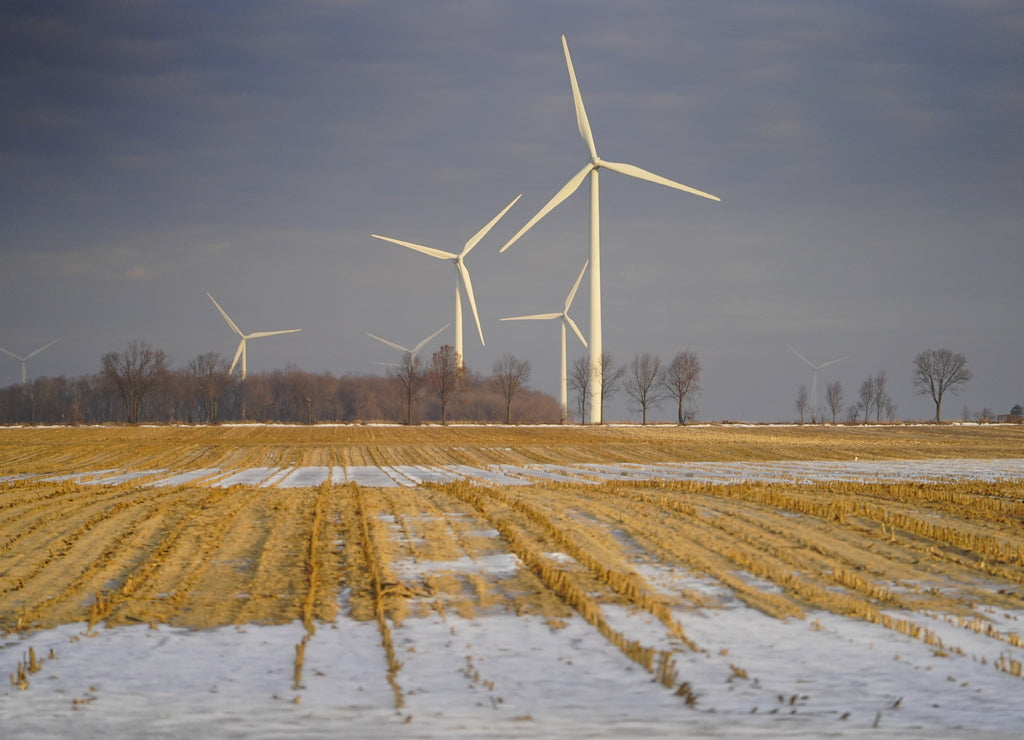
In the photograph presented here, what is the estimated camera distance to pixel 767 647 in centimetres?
1035

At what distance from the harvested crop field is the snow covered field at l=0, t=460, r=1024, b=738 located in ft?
0.11

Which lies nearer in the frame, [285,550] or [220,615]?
[220,615]

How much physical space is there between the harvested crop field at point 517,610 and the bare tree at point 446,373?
8722 centimetres

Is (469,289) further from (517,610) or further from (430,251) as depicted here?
(517,610)

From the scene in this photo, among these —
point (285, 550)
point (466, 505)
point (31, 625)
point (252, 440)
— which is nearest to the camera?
point (31, 625)

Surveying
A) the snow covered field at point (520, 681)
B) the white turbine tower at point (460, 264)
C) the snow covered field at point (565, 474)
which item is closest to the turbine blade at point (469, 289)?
the white turbine tower at point (460, 264)

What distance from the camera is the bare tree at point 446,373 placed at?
371ft

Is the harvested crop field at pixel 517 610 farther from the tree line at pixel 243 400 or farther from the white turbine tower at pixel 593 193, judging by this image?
the tree line at pixel 243 400

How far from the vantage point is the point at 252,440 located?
70062mm

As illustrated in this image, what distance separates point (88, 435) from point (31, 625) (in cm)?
7165

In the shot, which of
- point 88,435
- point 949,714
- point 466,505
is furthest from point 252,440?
point 949,714

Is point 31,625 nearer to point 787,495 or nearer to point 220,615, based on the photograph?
point 220,615

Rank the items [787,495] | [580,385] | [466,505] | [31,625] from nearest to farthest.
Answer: [31,625] < [466,505] < [787,495] < [580,385]

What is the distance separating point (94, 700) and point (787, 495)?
18.6 metres
